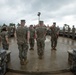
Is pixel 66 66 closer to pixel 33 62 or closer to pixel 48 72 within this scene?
pixel 48 72

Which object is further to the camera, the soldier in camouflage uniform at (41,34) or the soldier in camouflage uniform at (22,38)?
the soldier in camouflage uniform at (41,34)

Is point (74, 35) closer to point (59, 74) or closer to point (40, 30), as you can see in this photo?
point (40, 30)

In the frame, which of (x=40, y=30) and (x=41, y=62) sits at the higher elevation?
(x=40, y=30)

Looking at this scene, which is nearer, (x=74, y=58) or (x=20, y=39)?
(x=74, y=58)

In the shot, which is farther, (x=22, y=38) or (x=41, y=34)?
(x=41, y=34)

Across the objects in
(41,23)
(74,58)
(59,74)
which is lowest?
(59,74)

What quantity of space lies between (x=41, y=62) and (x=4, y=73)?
213 cm

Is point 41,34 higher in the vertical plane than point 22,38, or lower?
higher

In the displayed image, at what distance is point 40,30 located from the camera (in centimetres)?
896

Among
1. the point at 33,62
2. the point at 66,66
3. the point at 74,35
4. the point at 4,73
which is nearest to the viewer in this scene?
the point at 4,73

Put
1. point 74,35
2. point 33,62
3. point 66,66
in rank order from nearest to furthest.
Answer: point 66,66, point 33,62, point 74,35

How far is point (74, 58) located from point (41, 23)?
2694 mm

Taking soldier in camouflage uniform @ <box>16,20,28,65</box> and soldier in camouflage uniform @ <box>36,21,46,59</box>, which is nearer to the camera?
soldier in camouflage uniform @ <box>16,20,28,65</box>

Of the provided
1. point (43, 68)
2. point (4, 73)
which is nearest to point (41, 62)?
point (43, 68)
